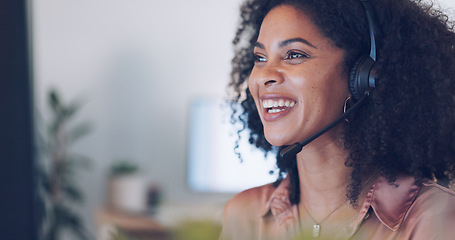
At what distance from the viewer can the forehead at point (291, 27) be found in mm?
525

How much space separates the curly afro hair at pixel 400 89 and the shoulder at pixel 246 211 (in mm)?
132

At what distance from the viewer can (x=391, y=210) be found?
50 centimetres

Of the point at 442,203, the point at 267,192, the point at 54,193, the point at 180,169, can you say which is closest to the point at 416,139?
the point at 442,203

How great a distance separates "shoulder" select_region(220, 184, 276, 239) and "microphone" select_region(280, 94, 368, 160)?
13 cm

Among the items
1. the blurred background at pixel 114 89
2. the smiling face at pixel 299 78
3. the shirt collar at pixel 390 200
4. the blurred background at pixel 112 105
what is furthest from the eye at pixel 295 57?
the blurred background at pixel 114 89

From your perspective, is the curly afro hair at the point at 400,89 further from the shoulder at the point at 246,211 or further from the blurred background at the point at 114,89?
the blurred background at the point at 114,89

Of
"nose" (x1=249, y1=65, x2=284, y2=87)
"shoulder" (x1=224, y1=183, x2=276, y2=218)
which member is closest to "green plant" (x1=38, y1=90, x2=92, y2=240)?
"shoulder" (x1=224, y1=183, x2=276, y2=218)

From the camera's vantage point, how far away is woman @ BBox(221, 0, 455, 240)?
1.62 ft

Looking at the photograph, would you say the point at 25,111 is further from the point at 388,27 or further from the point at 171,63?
the point at 171,63

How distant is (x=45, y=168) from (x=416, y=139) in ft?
7.82

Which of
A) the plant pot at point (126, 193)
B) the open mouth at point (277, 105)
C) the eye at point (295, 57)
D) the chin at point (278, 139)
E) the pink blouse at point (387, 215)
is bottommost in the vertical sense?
the plant pot at point (126, 193)

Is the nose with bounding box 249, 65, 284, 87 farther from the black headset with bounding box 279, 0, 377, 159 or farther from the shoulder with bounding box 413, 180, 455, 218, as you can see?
the shoulder with bounding box 413, 180, 455, 218

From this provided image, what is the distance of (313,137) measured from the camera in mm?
520

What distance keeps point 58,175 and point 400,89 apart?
2.21 meters
